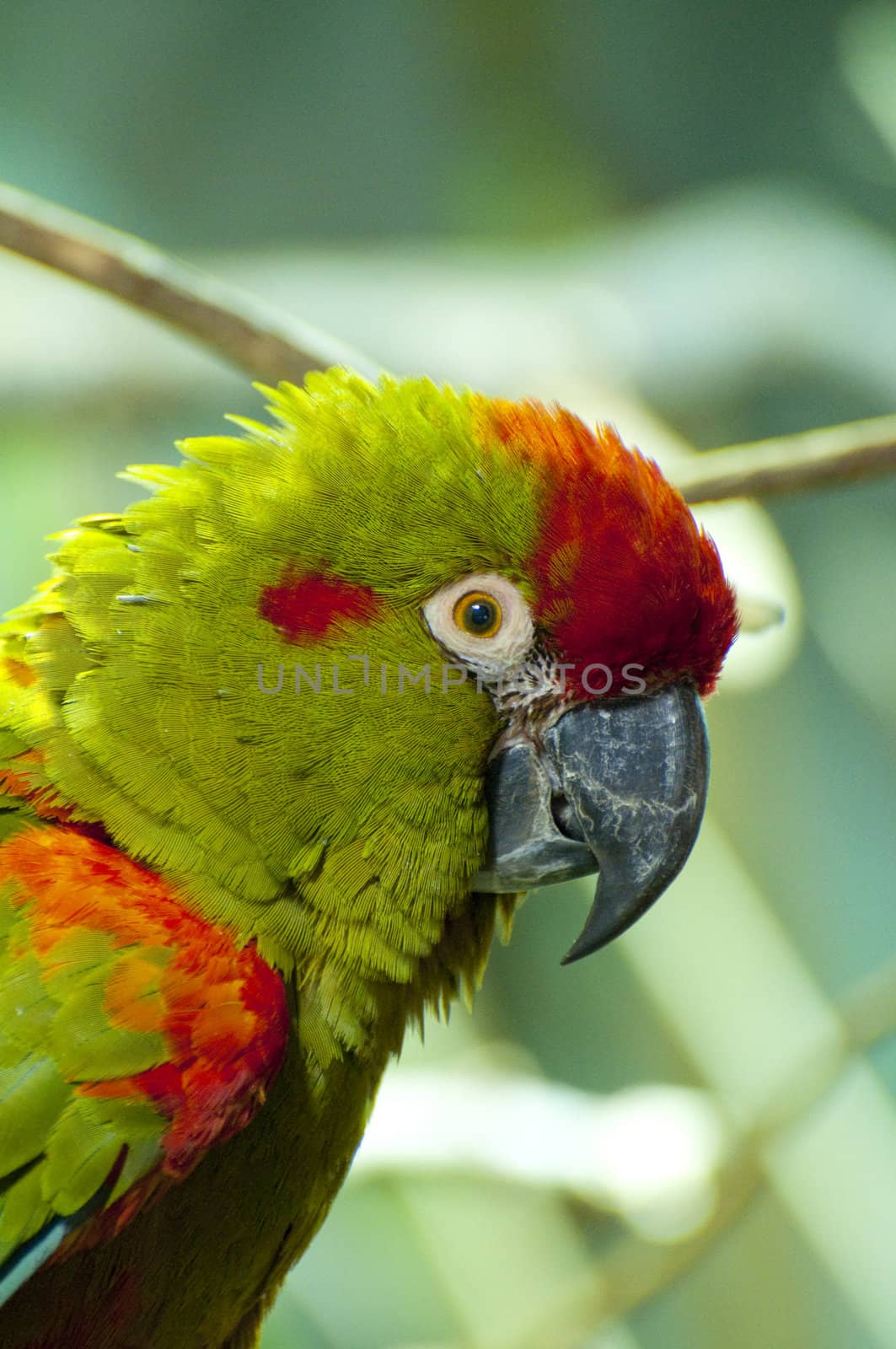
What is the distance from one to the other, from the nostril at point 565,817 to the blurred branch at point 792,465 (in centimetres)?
51

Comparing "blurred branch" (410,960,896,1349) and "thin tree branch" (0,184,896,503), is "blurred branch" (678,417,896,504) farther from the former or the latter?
"blurred branch" (410,960,896,1349)

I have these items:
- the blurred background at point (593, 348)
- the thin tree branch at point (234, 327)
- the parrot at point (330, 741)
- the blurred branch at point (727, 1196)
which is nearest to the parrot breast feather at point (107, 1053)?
the parrot at point (330, 741)

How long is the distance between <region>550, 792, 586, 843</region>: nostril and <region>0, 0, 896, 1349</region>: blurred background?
240cm

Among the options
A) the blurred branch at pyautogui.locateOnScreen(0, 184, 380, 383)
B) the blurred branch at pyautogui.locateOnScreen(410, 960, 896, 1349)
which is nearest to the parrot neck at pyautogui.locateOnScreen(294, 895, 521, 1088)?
the blurred branch at pyautogui.locateOnScreen(0, 184, 380, 383)

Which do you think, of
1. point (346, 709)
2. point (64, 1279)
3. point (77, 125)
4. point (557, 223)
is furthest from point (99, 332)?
point (64, 1279)

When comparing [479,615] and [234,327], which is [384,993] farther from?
[234,327]

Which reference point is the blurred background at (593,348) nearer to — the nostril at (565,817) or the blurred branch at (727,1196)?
the blurred branch at (727,1196)

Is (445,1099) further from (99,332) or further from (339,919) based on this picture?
(99,332)

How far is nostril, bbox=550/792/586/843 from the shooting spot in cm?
119

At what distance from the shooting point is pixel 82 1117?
3.38 ft

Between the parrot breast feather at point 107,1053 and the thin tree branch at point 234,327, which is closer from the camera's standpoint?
the parrot breast feather at point 107,1053

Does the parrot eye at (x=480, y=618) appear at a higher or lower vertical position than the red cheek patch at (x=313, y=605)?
lower

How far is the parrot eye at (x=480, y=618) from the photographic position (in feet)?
3.86

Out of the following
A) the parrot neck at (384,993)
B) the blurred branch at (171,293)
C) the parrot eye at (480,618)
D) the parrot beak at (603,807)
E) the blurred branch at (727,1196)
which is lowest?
the blurred branch at (727,1196)
